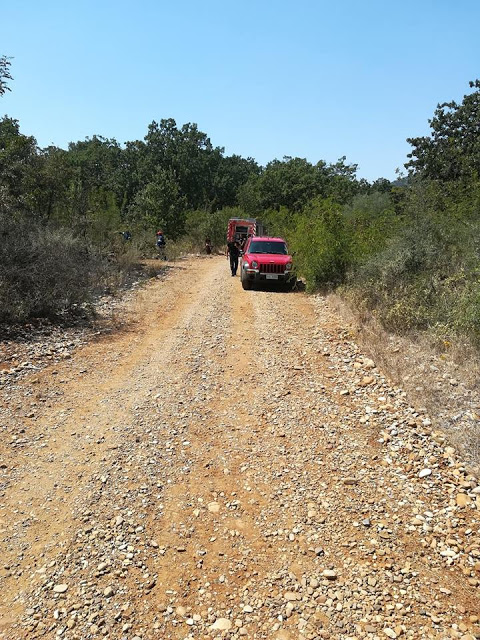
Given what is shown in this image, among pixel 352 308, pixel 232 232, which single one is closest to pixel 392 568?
pixel 352 308

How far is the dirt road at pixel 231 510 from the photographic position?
103 inches

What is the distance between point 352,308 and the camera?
9.52 m

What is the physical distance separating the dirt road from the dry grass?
0.56 ft

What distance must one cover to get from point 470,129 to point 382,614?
29467mm

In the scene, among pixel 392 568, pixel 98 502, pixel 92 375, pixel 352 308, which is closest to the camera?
pixel 392 568

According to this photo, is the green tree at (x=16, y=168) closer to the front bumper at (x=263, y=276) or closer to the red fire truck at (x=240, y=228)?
the front bumper at (x=263, y=276)

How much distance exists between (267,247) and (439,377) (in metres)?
9.90

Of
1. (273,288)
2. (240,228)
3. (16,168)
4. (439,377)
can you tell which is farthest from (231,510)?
(240,228)

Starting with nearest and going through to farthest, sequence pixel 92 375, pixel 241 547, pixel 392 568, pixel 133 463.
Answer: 1. pixel 392 568
2. pixel 241 547
3. pixel 133 463
4. pixel 92 375

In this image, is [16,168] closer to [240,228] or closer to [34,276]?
[34,276]

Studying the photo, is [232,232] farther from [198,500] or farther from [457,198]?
[198,500]

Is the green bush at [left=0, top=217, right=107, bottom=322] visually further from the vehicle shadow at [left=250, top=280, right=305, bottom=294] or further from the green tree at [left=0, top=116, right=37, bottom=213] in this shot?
the vehicle shadow at [left=250, top=280, right=305, bottom=294]

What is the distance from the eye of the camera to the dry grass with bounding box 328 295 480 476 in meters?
4.27

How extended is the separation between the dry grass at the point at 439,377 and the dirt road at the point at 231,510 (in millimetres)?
171
